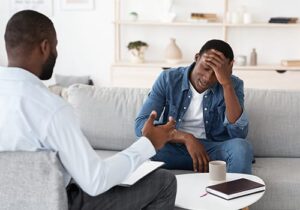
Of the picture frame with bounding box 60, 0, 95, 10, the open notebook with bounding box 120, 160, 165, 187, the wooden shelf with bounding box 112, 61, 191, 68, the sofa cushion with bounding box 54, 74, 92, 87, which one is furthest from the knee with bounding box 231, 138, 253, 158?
the picture frame with bounding box 60, 0, 95, 10

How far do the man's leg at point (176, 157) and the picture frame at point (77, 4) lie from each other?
299 cm

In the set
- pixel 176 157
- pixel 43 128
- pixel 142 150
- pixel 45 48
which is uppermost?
pixel 45 48

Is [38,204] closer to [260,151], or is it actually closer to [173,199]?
[173,199]

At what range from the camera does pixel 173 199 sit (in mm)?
1871

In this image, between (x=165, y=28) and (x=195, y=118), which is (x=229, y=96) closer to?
(x=195, y=118)

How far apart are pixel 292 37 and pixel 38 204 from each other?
4108mm

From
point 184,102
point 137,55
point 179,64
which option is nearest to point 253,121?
point 184,102

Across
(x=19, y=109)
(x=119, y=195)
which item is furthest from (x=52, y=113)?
(x=119, y=195)

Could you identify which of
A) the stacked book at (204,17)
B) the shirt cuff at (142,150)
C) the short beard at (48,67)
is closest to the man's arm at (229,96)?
the shirt cuff at (142,150)

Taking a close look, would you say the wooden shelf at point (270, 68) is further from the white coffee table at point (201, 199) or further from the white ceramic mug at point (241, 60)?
the white coffee table at point (201, 199)

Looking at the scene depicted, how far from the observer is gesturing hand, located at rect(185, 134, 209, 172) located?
8.02 ft

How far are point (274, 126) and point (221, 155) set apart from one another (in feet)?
1.54

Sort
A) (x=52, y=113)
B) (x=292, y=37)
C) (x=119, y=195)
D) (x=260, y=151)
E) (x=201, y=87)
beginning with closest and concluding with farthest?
(x=52, y=113) → (x=119, y=195) → (x=201, y=87) → (x=260, y=151) → (x=292, y=37)

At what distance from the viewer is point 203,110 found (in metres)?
2.71
